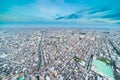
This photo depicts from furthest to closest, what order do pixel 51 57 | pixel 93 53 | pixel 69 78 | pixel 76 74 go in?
pixel 93 53, pixel 51 57, pixel 76 74, pixel 69 78

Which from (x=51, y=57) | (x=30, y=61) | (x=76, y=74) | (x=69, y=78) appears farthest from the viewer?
(x=51, y=57)

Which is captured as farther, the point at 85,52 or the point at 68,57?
the point at 85,52

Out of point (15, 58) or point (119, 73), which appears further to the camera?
point (15, 58)

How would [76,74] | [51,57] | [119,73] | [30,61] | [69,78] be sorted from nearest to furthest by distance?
[69,78] → [76,74] → [119,73] → [30,61] → [51,57]

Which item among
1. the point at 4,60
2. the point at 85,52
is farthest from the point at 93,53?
the point at 4,60

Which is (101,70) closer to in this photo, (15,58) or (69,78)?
(69,78)

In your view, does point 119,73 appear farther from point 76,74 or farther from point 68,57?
point 68,57

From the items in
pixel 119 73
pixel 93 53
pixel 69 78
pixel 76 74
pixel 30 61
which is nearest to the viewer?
pixel 69 78

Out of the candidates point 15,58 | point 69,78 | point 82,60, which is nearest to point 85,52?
point 82,60
